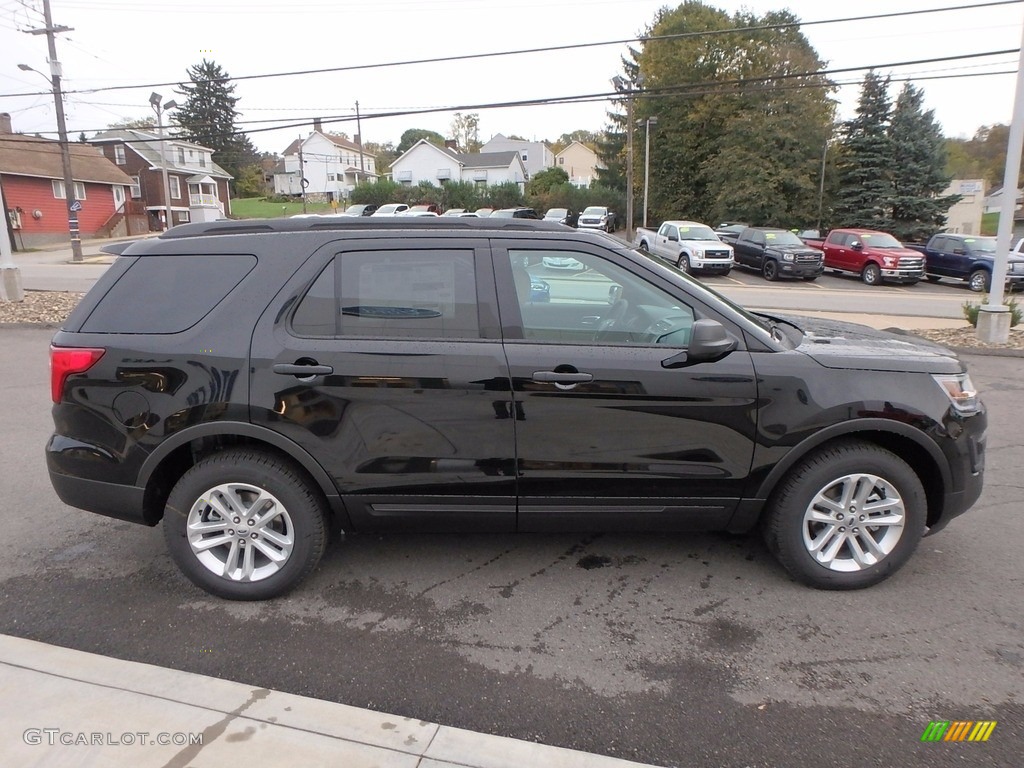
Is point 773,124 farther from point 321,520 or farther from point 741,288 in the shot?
point 321,520

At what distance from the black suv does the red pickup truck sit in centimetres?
2302

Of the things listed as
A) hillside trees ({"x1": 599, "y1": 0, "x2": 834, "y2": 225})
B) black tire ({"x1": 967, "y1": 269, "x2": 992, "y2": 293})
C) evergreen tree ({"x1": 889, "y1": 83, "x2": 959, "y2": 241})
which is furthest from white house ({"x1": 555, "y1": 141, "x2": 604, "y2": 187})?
black tire ({"x1": 967, "y1": 269, "x2": 992, "y2": 293})

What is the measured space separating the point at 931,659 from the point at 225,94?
95.4 m

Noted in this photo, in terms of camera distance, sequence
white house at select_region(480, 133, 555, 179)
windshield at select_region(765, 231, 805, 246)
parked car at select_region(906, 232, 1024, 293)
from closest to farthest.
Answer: parked car at select_region(906, 232, 1024, 293) < windshield at select_region(765, 231, 805, 246) < white house at select_region(480, 133, 555, 179)

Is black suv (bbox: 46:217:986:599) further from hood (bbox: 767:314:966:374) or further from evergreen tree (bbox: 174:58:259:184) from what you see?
evergreen tree (bbox: 174:58:259:184)

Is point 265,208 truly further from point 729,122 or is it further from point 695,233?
point 695,233

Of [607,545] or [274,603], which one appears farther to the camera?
[607,545]

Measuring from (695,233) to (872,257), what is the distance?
6184 mm

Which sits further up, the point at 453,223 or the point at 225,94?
the point at 225,94

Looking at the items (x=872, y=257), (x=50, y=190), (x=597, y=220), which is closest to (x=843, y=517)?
(x=872, y=257)

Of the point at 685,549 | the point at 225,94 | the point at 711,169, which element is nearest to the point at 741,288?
the point at 685,549

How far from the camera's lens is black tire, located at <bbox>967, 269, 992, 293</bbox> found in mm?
22034

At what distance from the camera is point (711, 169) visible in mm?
45062

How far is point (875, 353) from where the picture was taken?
351 cm
